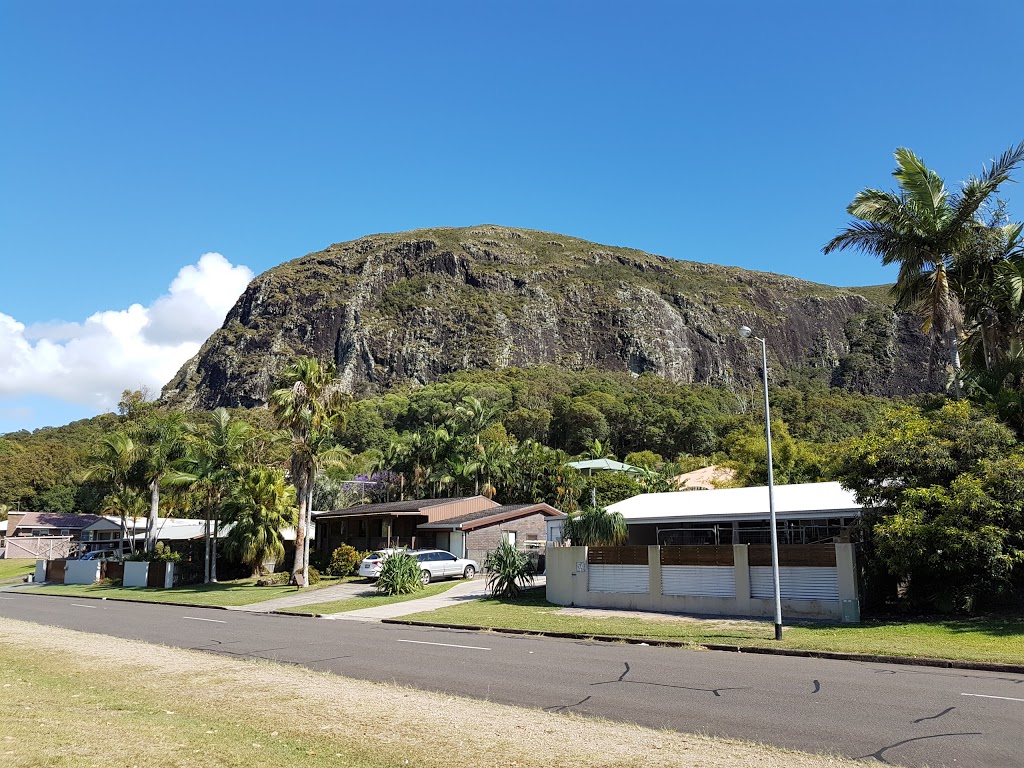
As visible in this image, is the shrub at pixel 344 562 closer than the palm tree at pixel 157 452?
Yes

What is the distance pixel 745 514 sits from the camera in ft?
81.5

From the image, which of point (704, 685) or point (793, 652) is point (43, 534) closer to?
point (793, 652)

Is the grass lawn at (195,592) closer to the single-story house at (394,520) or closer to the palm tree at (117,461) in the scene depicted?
the single-story house at (394,520)

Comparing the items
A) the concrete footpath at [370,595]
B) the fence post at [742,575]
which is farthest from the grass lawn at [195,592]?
the fence post at [742,575]

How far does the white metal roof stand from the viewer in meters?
23.4

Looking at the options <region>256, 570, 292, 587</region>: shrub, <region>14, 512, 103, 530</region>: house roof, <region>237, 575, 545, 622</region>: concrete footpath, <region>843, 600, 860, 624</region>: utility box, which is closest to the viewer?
<region>843, 600, 860, 624</region>: utility box

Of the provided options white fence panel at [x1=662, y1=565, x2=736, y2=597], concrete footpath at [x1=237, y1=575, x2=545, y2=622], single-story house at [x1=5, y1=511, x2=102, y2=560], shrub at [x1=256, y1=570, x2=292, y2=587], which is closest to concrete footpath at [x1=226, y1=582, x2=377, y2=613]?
concrete footpath at [x1=237, y1=575, x2=545, y2=622]

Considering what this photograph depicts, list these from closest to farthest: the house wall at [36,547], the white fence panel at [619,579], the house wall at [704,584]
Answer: the house wall at [704,584] < the white fence panel at [619,579] < the house wall at [36,547]

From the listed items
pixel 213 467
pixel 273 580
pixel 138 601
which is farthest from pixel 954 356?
pixel 213 467

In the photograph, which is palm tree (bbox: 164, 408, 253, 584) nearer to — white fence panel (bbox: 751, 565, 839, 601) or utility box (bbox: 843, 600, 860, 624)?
white fence panel (bbox: 751, 565, 839, 601)

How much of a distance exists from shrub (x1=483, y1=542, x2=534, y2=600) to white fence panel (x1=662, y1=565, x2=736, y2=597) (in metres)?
6.68

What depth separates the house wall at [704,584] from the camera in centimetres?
2145

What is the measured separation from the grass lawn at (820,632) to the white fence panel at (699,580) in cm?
174

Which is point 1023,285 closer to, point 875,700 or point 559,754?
point 875,700
